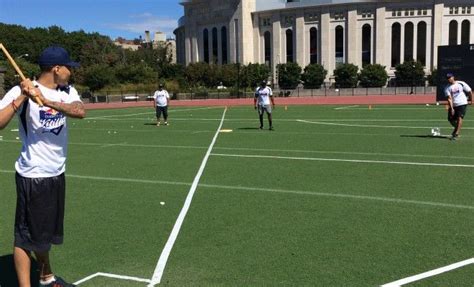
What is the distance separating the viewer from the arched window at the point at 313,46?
98.9m

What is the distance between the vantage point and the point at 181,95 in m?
70.2

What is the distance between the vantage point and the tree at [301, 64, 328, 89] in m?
87.8

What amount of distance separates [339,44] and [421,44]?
1536 cm

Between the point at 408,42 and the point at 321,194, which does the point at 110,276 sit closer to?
the point at 321,194

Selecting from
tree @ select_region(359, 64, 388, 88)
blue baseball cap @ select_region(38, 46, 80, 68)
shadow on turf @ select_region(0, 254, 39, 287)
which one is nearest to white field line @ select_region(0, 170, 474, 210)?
shadow on turf @ select_region(0, 254, 39, 287)

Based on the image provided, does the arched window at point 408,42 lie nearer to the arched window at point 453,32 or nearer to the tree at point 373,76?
the arched window at point 453,32

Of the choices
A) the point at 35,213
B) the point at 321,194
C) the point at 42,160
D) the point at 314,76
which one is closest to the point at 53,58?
the point at 42,160

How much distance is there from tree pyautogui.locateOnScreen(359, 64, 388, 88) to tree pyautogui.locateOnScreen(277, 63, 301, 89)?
11.3 meters

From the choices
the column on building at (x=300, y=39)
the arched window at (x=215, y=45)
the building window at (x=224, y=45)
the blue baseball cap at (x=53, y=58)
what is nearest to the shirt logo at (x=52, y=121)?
the blue baseball cap at (x=53, y=58)

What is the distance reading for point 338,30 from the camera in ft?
319

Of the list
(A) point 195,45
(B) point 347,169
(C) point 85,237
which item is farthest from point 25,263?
(A) point 195,45

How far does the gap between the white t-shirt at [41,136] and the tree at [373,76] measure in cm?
8519

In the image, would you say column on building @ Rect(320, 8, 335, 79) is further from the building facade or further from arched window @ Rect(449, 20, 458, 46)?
arched window @ Rect(449, 20, 458, 46)

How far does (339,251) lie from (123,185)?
500cm
